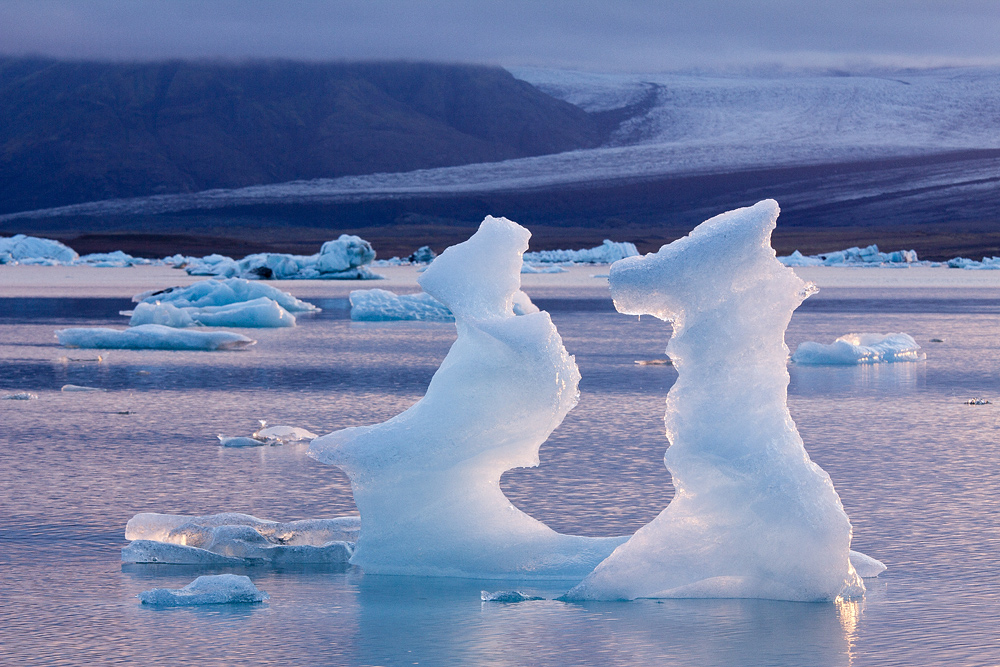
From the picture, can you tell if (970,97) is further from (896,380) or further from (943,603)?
(943,603)

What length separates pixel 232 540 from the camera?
208 inches

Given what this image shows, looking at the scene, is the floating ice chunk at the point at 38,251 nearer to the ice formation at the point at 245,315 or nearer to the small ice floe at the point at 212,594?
the ice formation at the point at 245,315

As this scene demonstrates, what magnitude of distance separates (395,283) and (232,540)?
92.5 feet

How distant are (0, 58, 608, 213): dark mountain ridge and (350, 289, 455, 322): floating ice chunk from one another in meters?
89.2

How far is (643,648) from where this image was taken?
4.06m

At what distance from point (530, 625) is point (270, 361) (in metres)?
9.59

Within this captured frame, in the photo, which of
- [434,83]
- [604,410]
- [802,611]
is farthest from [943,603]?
[434,83]

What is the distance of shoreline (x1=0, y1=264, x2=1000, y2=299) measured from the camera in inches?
1172

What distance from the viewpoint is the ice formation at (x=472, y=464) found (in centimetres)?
509

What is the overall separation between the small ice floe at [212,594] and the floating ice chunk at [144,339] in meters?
10.7

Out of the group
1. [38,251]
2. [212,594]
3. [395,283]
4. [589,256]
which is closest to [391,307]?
[395,283]

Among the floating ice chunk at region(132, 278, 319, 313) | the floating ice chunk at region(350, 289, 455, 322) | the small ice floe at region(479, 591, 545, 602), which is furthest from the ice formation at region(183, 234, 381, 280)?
the small ice floe at region(479, 591, 545, 602)

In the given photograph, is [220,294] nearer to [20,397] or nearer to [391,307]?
[391,307]

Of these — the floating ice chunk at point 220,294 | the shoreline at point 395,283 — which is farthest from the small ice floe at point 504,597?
the shoreline at point 395,283
